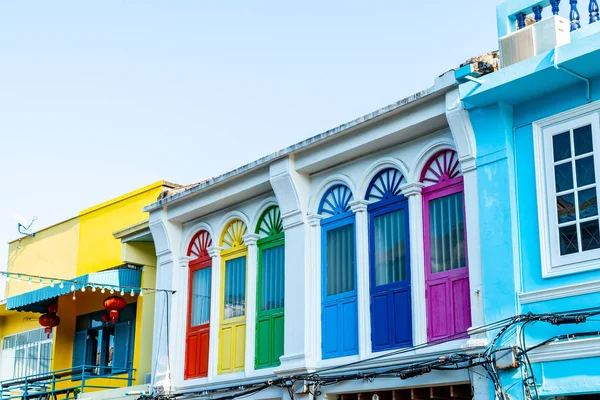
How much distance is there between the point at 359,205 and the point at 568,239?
364 centimetres

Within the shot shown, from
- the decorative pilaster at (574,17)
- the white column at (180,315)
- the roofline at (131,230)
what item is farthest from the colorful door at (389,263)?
the roofline at (131,230)

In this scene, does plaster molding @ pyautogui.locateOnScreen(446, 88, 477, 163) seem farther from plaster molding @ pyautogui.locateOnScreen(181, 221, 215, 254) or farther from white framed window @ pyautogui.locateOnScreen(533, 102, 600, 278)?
plaster molding @ pyautogui.locateOnScreen(181, 221, 215, 254)

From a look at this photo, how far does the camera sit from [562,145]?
1086 centimetres

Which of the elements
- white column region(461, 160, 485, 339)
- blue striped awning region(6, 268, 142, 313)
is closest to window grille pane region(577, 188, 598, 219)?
white column region(461, 160, 485, 339)

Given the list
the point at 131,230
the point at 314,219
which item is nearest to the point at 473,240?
the point at 314,219

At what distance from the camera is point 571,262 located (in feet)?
34.0

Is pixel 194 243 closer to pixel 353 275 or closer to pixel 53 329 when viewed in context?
pixel 353 275

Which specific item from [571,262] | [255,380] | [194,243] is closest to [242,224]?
[194,243]

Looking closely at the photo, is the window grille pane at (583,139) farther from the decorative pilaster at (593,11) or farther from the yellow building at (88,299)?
the yellow building at (88,299)

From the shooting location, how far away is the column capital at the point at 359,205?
527 inches

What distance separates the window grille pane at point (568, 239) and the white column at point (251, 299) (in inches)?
233

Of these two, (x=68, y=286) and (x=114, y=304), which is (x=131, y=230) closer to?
(x=114, y=304)

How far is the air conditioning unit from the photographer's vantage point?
10.8m

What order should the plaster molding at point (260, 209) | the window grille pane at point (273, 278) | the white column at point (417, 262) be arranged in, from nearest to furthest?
the white column at point (417, 262) < the window grille pane at point (273, 278) < the plaster molding at point (260, 209)
